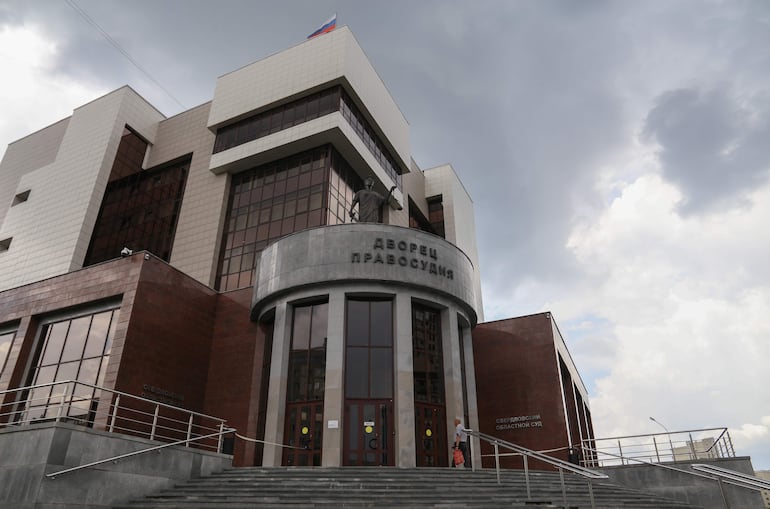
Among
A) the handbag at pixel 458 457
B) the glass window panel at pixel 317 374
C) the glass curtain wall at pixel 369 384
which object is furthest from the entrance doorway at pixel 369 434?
the handbag at pixel 458 457

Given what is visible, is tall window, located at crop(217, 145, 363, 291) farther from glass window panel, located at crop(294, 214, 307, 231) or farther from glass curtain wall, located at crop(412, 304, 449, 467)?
glass curtain wall, located at crop(412, 304, 449, 467)

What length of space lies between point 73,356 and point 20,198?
1129 inches

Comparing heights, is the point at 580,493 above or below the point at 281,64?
below

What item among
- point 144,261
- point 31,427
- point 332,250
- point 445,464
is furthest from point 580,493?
point 144,261

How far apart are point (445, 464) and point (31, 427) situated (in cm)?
1450

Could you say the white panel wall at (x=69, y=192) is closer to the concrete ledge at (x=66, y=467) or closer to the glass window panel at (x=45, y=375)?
the glass window panel at (x=45, y=375)

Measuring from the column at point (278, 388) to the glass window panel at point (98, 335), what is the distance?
7.24 m

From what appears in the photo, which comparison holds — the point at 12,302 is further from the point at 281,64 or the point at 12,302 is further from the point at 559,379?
the point at 559,379

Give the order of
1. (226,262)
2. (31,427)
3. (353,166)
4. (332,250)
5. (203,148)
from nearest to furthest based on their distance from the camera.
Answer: (31,427) < (332,250) < (226,262) < (353,166) < (203,148)

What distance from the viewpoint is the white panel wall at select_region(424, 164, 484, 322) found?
52.7 metres

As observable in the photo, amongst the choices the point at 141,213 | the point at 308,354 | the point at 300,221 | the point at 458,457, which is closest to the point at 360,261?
the point at 308,354

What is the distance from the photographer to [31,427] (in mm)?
13109

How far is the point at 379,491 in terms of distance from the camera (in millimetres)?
13602

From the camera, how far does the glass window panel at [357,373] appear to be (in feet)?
68.7
